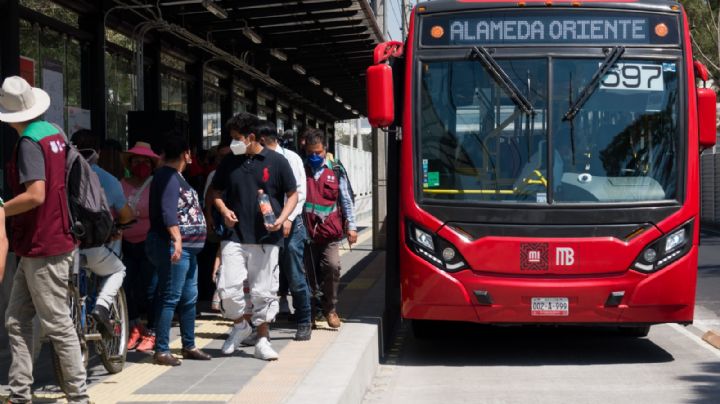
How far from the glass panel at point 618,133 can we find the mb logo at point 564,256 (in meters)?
0.43

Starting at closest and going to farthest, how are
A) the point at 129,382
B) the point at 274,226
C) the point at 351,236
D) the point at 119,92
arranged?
the point at 129,382
the point at 274,226
the point at 351,236
the point at 119,92

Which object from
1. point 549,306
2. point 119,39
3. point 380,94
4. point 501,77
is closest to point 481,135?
point 501,77

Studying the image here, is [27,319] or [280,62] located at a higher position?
[280,62]

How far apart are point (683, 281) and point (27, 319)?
5309mm

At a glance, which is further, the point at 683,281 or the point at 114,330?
the point at 683,281

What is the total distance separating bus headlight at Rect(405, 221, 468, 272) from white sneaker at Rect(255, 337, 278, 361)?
1675 millimetres

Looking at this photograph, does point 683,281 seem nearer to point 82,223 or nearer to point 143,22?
point 82,223

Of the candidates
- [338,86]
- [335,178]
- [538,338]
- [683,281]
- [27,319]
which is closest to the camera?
[27,319]

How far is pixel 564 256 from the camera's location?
956 cm

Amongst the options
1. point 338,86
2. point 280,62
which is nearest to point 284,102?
point 338,86

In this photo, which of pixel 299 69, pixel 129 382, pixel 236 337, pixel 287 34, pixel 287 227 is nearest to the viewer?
pixel 129 382

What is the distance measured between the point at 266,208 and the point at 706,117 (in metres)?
3.72

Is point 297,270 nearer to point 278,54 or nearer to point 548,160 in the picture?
point 548,160

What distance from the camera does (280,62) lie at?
21.8 m
